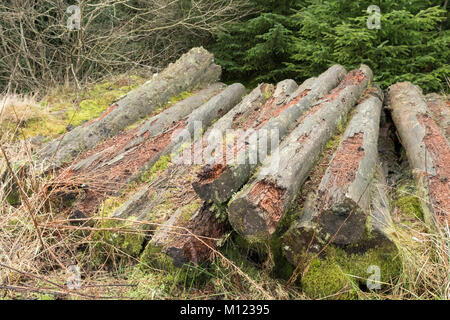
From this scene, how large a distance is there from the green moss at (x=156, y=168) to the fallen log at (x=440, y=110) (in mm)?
3302

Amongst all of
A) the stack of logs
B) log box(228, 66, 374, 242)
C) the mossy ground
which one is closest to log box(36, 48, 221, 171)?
the stack of logs

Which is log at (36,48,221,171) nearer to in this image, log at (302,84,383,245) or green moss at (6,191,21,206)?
green moss at (6,191,21,206)

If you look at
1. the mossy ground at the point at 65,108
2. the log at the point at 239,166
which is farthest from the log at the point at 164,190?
the mossy ground at the point at 65,108

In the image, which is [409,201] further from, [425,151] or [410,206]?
[425,151]

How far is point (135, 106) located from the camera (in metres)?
5.48

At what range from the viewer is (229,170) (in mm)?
2908

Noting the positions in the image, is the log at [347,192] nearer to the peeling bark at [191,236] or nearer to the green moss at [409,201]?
the green moss at [409,201]

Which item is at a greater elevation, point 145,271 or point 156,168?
point 156,168

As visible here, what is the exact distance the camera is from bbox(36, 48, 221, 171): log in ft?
14.8

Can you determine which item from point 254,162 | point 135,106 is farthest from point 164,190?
point 135,106

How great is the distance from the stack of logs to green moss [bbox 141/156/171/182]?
54mm

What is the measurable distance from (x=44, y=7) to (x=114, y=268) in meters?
6.95

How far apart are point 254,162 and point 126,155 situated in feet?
5.67

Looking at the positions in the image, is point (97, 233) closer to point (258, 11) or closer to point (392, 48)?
point (392, 48)
